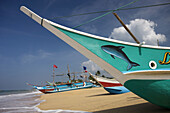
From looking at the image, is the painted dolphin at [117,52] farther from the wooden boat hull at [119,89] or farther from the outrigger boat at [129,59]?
the wooden boat hull at [119,89]

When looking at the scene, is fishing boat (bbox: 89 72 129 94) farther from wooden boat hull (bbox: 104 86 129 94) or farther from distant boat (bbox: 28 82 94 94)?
distant boat (bbox: 28 82 94 94)

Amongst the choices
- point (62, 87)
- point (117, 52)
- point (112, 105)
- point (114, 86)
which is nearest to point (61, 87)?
point (62, 87)

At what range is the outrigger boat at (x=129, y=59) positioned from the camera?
3.43m

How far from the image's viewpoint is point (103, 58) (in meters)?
3.41

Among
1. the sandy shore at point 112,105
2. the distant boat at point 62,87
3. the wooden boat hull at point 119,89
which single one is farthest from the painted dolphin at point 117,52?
the distant boat at point 62,87

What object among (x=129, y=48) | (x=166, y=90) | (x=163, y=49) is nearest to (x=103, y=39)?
(x=129, y=48)

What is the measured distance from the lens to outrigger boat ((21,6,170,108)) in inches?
135

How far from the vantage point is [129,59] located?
3492mm

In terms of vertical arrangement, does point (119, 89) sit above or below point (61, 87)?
above

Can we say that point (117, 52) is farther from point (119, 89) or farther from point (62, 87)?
point (62, 87)

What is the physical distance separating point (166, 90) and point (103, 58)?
1883 mm

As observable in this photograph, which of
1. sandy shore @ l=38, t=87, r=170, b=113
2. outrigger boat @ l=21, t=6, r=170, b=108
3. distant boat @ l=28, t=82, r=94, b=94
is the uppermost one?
outrigger boat @ l=21, t=6, r=170, b=108

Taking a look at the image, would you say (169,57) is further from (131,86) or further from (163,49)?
(131,86)

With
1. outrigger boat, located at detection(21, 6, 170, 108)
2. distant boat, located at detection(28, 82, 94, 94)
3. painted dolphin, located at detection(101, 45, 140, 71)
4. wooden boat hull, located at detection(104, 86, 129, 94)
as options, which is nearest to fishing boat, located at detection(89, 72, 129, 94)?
wooden boat hull, located at detection(104, 86, 129, 94)
